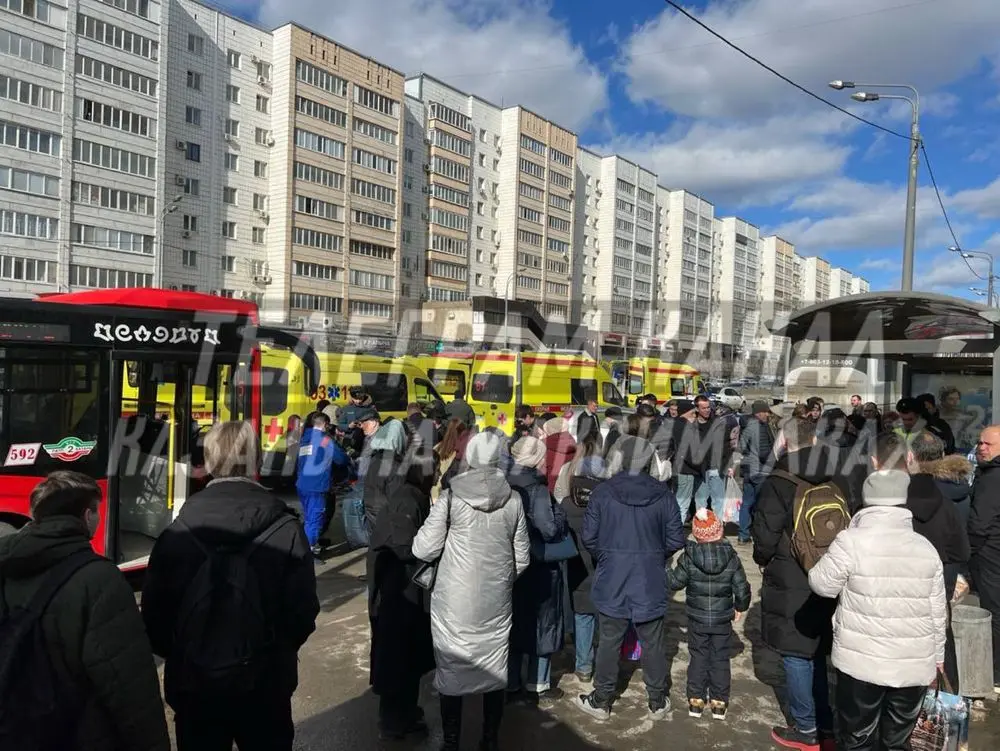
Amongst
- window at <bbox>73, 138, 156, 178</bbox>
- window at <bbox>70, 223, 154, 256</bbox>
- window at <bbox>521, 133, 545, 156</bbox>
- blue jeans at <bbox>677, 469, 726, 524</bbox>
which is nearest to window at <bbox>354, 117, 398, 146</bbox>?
window at <bbox>73, 138, 156, 178</bbox>

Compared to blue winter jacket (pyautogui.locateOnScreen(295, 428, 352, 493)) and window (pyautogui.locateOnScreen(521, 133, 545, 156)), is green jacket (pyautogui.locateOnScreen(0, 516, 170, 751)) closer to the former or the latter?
blue winter jacket (pyautogui.locateOnScreen(295, 428, 352, 493))

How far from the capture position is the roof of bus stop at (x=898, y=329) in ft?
21.5

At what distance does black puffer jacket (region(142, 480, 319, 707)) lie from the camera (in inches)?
105

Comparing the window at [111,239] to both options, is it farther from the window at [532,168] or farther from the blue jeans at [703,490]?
the blue jeans at [703,490]

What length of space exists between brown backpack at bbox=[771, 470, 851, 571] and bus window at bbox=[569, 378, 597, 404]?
1385 cm

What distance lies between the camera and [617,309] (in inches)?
A: 3034

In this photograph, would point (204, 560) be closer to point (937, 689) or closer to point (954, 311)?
point (937, 689)

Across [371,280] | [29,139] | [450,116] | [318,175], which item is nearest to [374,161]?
[318,175]

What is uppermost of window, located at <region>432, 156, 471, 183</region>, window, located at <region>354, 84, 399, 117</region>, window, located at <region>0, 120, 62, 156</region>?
window, located at <region>354, 84, 399, 117</region>

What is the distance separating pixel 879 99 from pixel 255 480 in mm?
14684

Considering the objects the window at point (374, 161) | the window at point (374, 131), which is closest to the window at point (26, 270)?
the window at point (374, 161)

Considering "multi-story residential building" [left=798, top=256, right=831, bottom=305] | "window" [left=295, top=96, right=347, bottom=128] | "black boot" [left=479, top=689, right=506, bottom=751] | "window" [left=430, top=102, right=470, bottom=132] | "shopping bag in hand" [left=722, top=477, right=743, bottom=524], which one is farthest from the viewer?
"multi-story residential building" [left=798, top=256, right=831, bottom=305]

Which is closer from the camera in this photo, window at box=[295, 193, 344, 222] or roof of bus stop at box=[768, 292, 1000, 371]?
roof of bus stop at box=[768, 292, 1000, 371]

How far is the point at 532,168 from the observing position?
6706cm
